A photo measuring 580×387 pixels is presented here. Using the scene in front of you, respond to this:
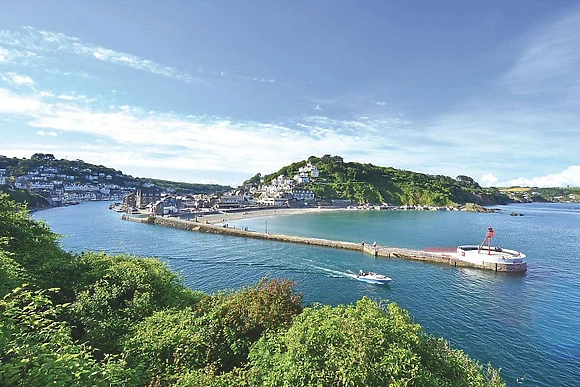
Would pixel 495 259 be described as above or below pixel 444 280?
above

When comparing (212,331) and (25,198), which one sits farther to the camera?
(25,198)

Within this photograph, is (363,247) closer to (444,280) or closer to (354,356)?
(444,280)

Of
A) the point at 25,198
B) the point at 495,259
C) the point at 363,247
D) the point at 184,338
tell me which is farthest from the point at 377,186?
the point at 184,338

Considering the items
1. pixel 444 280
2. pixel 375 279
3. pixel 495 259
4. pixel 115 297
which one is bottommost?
pixel 444 280

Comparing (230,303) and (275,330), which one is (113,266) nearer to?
(230,303)

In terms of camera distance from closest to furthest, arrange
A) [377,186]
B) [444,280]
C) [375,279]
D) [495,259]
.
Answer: [375,279], [444,280], [495,259], [377,186]

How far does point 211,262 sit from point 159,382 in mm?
28765

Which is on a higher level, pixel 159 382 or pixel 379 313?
pixel 379 313

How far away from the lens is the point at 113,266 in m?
12.8

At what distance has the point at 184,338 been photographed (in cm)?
902

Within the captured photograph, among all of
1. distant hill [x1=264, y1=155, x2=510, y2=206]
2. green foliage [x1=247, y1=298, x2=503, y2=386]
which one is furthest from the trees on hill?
distant hill [x1=264, y1=155, x2=510, y2=206]

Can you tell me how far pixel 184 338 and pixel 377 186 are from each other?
135 meters

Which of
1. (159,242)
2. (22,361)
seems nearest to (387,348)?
(22,361)

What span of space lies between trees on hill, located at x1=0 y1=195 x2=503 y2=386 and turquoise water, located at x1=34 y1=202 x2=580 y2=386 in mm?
10484
